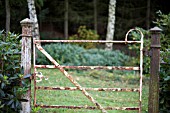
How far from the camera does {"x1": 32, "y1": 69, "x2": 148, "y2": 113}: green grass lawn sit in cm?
593

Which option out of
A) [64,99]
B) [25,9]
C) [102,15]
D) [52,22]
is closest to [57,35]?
[52,22]

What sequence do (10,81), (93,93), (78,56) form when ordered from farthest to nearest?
(78,56) < (93,93) < (10,81)

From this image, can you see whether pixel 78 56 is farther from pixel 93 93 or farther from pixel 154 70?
pixel 154 70

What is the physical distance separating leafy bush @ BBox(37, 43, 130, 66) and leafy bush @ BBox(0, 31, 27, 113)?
681cm

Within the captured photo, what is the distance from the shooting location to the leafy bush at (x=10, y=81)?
3.73 m

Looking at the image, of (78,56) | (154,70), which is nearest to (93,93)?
(154,70)

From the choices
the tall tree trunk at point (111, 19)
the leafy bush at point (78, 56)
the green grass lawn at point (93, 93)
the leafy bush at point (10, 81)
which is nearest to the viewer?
the leafy bush at point (10, 81)

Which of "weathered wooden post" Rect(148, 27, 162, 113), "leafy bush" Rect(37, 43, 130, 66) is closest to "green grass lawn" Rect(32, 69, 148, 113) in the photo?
"leafy bush" Rect(37, 43, 130, 66)

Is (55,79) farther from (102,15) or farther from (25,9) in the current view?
(102,15)

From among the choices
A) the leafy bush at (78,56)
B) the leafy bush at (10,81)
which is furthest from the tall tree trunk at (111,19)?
the leafy bush at (10,81)

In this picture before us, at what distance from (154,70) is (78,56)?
301 inches

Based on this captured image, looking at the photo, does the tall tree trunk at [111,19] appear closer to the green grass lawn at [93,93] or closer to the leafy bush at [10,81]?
the green grass lawn at [93,93]

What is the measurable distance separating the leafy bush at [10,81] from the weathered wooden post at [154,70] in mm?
1958

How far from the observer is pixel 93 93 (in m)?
→ 7.36
